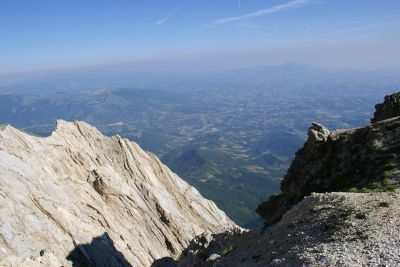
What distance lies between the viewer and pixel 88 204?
212ft

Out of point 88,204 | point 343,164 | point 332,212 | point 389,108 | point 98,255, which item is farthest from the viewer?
point 389,108

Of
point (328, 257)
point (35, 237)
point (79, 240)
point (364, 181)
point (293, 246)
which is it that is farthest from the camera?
point (79, 240)

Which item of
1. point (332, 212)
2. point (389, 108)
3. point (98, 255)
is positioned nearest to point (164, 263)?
point (98, 255)

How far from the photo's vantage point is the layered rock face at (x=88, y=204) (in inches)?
2019

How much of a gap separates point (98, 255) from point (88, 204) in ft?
33.4

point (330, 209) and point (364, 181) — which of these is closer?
point (330, 209)

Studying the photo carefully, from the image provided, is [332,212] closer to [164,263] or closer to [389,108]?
[164,263]

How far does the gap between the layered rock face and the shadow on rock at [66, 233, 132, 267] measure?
148mm

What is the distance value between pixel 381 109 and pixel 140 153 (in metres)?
49.6

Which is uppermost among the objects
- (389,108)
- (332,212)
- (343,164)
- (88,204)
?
(389,108)

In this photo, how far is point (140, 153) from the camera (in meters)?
92.3

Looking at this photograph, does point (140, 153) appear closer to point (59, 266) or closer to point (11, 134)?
point (11, 134)

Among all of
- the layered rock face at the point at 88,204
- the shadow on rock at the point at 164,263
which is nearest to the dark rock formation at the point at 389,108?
the layered rock face at the point at 88,204

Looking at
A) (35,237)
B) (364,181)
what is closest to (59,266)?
(35,237)
